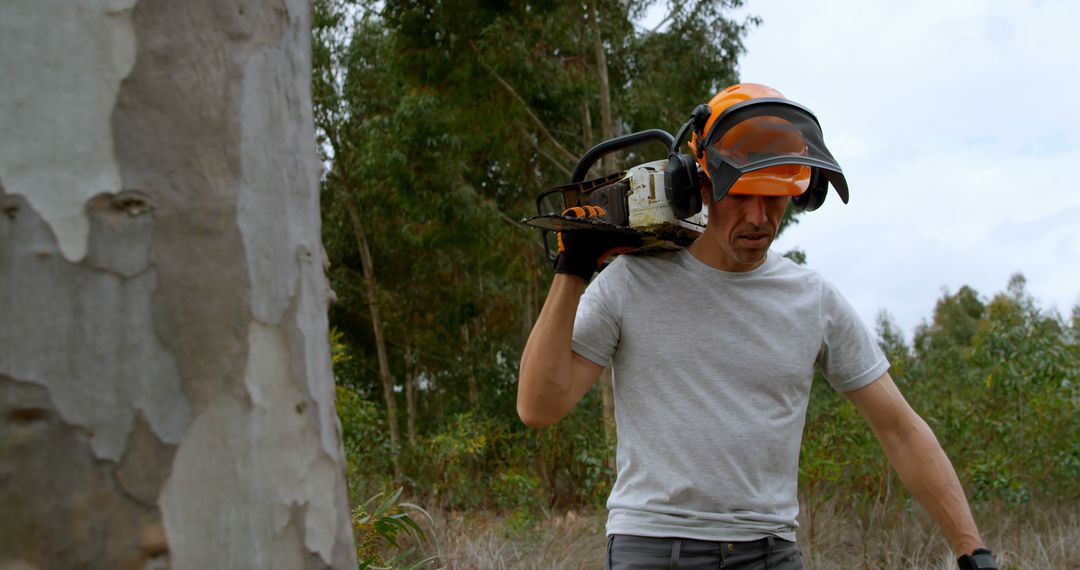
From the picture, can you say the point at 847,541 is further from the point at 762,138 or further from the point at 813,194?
the point at 762,138

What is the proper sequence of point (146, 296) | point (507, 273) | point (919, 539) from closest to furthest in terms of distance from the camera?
point (146, 296) → point (919, 539) → point (507, 273)

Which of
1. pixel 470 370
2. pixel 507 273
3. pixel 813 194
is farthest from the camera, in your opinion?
pixel 470 370

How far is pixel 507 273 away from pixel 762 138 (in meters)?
12.0

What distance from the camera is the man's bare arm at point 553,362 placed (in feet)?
8.33

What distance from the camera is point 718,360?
2.64 m

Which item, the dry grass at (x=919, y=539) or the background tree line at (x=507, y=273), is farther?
the background tree line at (x=507, y=273)

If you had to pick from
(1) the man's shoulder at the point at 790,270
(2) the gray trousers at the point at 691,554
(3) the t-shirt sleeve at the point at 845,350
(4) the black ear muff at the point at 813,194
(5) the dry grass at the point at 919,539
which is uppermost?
(4) the black ear muff at the point at 813,194

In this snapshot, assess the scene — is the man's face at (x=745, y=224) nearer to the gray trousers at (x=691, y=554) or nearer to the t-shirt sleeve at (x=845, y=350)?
the t-shirt sleeve at (x=845, y=350)

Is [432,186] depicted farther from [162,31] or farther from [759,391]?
[162,31]

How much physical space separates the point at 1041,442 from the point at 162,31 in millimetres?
7573

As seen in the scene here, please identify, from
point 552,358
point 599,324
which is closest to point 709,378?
point 599,324

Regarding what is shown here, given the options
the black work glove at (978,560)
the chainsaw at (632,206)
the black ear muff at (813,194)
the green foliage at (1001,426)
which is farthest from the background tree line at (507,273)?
the black work glove at (978,560)

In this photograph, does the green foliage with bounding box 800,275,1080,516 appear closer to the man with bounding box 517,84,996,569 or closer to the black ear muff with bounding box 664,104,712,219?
the man with bounding box 517,84,996,569

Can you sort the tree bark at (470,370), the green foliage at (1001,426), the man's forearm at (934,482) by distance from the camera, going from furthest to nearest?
1. the tree bark at (470,370)
2. the green foliage at (1001,426)
3. the man's forearm at (934,482)
